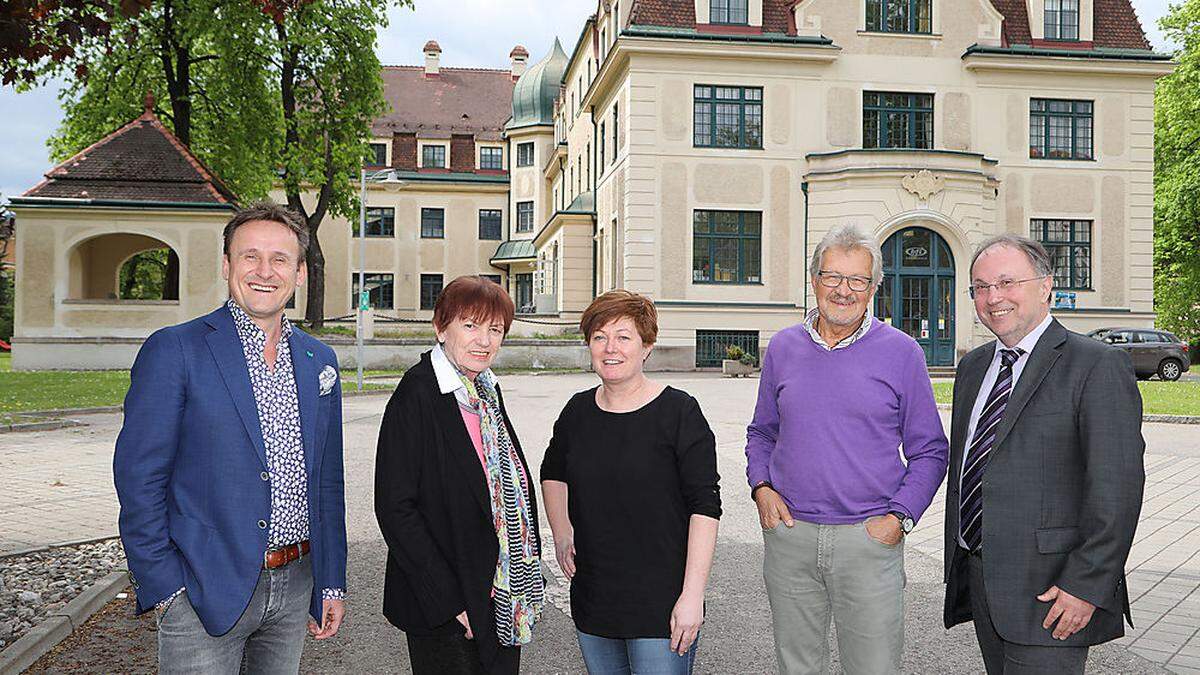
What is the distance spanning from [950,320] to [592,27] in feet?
63.7

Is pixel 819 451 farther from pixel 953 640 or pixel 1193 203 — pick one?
pixel 1193 203

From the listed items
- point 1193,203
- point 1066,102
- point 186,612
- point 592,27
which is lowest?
point 186,612

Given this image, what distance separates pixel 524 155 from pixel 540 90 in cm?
386

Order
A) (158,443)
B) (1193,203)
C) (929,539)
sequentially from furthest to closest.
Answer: (1193,203) < (929,539) < (158,443)

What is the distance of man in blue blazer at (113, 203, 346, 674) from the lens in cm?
308

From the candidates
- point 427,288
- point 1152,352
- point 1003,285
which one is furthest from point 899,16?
point 1003,285

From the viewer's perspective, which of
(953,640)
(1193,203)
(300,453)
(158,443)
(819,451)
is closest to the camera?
(158,443)

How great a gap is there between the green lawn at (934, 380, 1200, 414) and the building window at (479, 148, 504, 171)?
38.8 m

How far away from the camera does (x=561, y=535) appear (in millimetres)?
3701

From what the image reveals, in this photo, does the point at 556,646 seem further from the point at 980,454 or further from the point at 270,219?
the point at 270,219

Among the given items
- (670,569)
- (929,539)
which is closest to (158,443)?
(670,569)

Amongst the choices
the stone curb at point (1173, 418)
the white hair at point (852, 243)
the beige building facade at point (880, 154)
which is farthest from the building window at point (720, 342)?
the white hair at point (852, 243)

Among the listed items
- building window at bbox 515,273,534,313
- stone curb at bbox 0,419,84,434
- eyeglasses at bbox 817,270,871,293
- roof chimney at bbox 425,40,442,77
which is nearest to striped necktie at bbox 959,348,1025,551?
eyeglasses at bbox 817,270,871,293

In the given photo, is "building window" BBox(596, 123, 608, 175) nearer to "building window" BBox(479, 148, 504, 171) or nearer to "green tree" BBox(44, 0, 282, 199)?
"green tree" BBox(44, 0, 282, 199)
